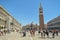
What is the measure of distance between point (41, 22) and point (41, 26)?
9.86ft

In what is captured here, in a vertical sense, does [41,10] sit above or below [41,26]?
above

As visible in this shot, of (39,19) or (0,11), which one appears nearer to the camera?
(0,11)

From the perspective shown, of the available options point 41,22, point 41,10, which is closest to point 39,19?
point 41,22

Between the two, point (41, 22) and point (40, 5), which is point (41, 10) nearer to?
point (40, 5)

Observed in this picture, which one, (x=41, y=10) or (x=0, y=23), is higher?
(x=41, y=10)

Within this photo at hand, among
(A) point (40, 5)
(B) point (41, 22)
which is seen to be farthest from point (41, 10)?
(B) point (41, 22)

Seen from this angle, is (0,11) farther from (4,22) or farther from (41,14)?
(41,14)

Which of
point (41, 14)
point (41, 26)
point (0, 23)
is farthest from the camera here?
point (41, 14)

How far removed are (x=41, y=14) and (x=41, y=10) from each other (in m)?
11.5

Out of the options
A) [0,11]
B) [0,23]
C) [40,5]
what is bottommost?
[0,23]

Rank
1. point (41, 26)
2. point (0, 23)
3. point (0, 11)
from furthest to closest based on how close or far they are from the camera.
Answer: point (41, 26), point (0, 11), point (0, 23)

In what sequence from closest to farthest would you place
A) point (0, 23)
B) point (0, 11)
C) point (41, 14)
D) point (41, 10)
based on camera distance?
point (0, 23) → point (0, 11) → point (41, 14) → point (41, 10)

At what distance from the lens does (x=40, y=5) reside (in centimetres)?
14100

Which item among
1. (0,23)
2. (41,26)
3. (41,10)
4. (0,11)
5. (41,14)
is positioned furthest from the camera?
(41,10)
